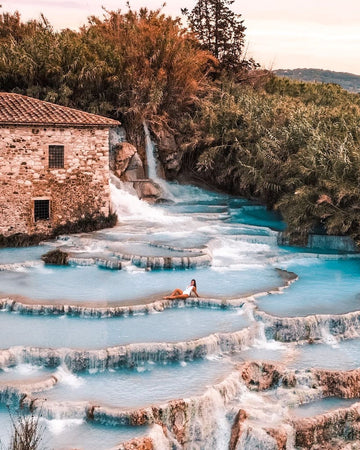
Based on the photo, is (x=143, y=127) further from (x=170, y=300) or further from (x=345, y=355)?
(x=345, y=355)

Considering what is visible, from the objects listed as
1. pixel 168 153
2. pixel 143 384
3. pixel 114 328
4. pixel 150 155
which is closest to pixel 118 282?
pixel 114 328

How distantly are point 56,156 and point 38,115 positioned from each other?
61.7 inches

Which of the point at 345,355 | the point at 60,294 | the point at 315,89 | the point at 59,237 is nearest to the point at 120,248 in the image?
the point at 59,237

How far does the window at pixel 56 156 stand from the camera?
23125 mm

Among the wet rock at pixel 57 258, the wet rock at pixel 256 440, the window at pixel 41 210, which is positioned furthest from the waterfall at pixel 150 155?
the wet rock at pixel 256 440

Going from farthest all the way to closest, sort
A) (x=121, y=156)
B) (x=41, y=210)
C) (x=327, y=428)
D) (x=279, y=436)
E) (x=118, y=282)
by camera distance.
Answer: (x=121, y=156)
(x=41, y=210)
(x=118, y=282)
(x=327, y=428)
(x=279, y=436)

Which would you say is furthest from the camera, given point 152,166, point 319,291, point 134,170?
point 152,166

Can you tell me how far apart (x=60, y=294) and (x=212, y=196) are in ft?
53.5

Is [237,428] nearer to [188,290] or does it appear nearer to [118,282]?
[188,290]

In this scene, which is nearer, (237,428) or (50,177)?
(237,428)

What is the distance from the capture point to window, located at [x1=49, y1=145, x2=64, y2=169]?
75.9ft

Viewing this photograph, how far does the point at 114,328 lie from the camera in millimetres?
14969

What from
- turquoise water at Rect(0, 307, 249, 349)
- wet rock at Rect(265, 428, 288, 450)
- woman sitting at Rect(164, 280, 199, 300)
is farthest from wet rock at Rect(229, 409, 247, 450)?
woman sitting at Rect(164, 280, 199, 300)

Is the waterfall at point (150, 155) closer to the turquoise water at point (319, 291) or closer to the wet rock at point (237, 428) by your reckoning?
the turquoise water at point (319, 291)
